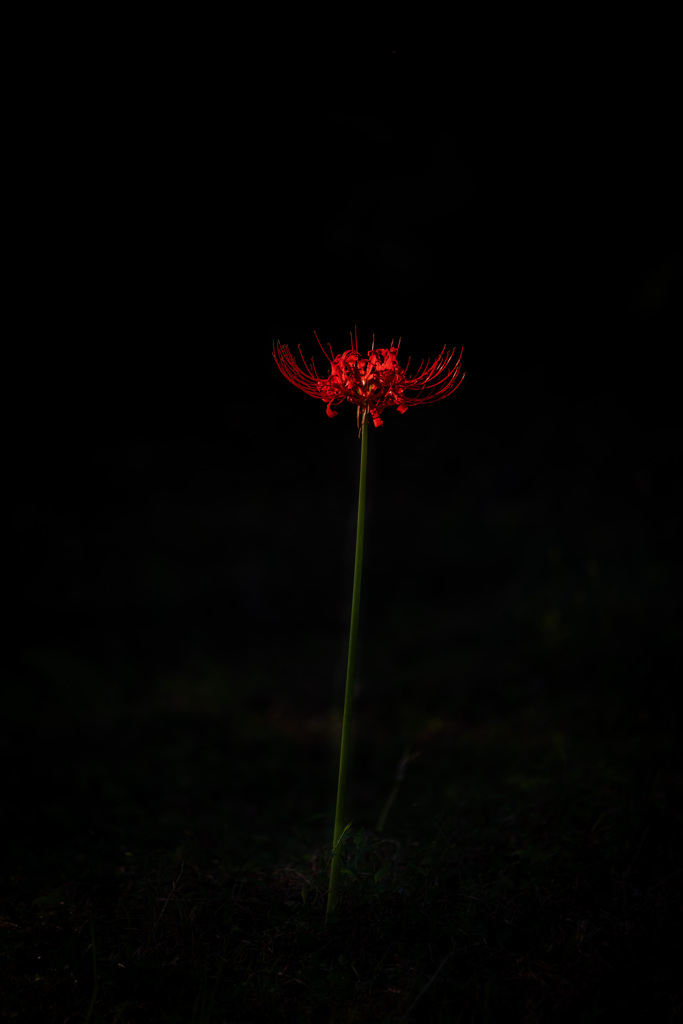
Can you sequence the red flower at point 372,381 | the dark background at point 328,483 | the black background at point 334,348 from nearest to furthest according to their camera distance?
1. the red flower at point 372,381
2. the dark background at point 328,483
3. the black background at point 334,348

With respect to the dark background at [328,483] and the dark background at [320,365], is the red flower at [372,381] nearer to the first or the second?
the dark background at [328,483]

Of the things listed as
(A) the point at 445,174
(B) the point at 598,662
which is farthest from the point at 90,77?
(B) the point at 598,662

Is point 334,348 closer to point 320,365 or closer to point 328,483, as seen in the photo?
point 320,365

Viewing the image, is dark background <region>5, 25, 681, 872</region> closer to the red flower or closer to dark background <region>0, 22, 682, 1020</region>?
dark background <region>0, 22, 682, 1020</region>

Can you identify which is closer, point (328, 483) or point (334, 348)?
point (334, 348)

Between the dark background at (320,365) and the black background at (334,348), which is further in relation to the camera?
the black background at (334,348)

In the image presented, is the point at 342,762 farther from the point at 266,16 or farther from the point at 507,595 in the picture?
the point at 266,16

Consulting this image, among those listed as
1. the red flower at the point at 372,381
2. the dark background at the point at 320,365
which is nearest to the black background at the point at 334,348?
the dark background at the point at 320,365

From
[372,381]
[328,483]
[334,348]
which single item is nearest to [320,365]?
[334,348]
